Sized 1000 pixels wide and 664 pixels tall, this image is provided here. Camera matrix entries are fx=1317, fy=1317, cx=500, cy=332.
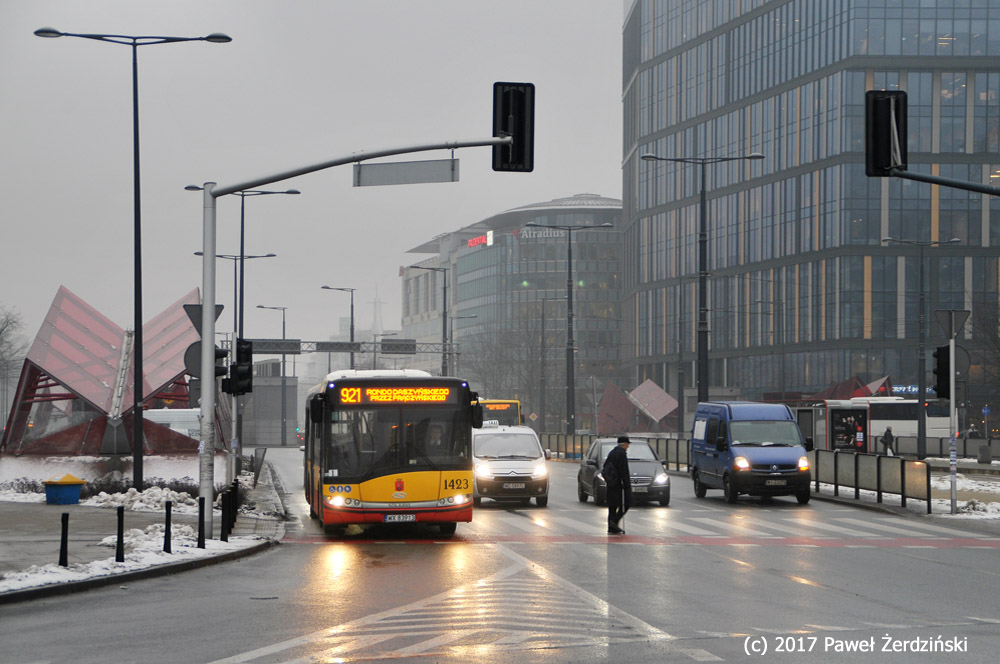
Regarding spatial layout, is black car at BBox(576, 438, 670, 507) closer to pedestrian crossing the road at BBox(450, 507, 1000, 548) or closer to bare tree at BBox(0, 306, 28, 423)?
pedestrian crossing the road at BBox(450, 507, 1000, 548)

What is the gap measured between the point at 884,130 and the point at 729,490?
13958 mm

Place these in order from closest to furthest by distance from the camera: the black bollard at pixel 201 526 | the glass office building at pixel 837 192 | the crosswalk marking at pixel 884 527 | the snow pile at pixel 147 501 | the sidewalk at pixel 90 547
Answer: the sidewalk at pixel 90 547, the black bollard at pixel 201 526, the crosswalk marking at pixel 884 527, the snow pile at pixel 147 501, the glass office building at pixel 837 192

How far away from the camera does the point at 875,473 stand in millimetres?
29969

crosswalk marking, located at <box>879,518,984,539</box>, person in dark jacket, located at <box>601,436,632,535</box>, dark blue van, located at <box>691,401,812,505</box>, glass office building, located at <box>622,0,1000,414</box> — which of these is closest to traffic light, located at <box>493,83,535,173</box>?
person in dark jacket, located at <box>601,436,632,535</box>

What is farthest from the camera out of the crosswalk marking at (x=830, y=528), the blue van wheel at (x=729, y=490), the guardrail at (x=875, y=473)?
the blue van wheel at (x=729, y=490)

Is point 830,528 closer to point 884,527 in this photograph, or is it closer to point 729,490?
point 884,527

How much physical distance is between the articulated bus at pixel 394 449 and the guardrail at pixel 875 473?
10.5m

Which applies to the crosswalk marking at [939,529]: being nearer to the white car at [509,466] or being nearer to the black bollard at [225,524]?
the white car at [509,466]

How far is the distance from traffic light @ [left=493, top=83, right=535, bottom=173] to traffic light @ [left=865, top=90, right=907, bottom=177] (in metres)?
4.34

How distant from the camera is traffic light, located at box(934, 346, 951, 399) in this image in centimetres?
2516

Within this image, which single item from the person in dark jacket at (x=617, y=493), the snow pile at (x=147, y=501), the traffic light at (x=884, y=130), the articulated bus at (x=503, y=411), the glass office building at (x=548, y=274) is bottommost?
the snow pile at (x=147, y=501)

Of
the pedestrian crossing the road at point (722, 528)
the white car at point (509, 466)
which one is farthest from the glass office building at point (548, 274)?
the pedestrian crossing the road at point (722, 528)

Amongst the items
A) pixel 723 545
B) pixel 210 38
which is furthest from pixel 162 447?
pixel 723 545

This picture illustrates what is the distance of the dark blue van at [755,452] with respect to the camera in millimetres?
29156
